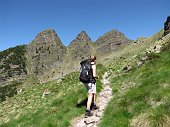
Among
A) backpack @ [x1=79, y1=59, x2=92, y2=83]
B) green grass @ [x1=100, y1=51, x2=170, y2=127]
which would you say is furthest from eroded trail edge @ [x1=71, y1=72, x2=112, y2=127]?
backpack @ [x1=79, y1=59, x2=92, y2=83]

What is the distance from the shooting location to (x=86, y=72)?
712 inches

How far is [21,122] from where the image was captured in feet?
72.4

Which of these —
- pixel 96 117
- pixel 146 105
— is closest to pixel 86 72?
pixel 96 117

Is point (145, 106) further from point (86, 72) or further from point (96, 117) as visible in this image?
point (86, 72)

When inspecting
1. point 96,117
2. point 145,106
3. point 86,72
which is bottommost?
point 96,117

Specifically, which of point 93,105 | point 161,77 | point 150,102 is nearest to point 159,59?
point 161,77

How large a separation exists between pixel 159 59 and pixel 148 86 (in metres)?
7.29

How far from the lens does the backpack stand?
1798 centimetres

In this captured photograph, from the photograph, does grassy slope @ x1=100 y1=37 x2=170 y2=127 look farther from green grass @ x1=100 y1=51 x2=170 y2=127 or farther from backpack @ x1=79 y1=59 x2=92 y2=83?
backpack @ x1=79 y1=59 x2=92 y2=83

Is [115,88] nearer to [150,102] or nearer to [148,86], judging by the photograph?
[148,86]

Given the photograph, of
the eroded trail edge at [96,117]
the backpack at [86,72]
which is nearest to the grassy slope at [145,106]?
the eroded trail edge at [96,117]

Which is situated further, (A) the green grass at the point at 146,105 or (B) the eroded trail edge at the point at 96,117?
(B) the eroded trail edge at the point at 96,117

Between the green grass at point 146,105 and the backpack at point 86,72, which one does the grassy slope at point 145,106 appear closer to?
the green grass at point 146,105

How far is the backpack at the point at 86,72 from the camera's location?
1798 cm
